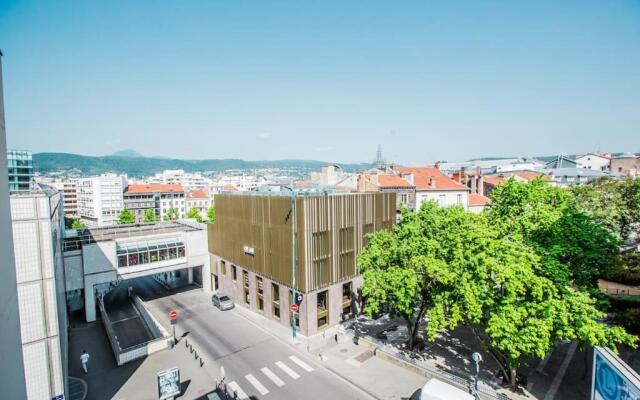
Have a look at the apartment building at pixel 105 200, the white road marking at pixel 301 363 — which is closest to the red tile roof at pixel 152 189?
the apartment building at pixel 105 200

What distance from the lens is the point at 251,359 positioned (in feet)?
82.8

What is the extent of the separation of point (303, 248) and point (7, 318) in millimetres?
23639

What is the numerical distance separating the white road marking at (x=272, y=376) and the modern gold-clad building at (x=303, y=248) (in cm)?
537

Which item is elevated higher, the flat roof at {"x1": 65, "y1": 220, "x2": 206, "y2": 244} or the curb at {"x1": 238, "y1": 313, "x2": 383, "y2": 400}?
the flat roof at {"x1": 65, "y1": 220, "x2": 206, "y2": 244}

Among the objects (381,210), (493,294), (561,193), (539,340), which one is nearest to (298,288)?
(381,210)

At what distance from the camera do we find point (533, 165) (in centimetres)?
13362

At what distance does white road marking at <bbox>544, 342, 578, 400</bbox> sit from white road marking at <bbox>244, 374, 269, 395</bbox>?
16.5 meters

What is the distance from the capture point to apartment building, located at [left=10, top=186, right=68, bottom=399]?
1609 cm

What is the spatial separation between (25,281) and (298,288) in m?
17.7

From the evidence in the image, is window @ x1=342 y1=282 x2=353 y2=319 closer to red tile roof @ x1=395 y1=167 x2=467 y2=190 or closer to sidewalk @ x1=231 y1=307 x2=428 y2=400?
sidewalk @ x1=231 y1=307 x2=428 y2=400

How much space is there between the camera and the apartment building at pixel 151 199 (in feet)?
429

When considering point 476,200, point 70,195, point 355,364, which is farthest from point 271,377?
point 70,195

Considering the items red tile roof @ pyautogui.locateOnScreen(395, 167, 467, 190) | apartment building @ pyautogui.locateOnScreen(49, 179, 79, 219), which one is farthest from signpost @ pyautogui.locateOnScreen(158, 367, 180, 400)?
apartment building @ pyautogui.locateOnScreen(49, 179, 79, 219)

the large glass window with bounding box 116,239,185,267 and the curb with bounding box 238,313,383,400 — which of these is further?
the large glass window with bounding box 116,239,185,267
